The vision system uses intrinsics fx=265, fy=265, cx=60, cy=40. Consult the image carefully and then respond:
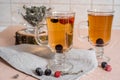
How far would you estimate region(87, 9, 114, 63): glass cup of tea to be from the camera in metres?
0.81

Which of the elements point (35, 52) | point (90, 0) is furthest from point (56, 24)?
point (90, 0)

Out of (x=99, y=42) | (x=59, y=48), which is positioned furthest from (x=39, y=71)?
(x=99, y=42)

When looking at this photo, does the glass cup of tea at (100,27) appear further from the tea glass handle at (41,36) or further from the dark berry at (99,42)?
the tea glass handle at (41,36)

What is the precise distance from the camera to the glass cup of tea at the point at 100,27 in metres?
0.81

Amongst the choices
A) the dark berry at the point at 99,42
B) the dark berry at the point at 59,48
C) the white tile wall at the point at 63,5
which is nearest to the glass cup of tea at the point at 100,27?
the dark berry at the point at 99,42

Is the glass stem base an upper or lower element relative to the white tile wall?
lower

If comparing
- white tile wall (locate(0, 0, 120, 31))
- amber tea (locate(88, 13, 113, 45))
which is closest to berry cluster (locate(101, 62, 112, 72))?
amber tea (locate(88, 13, 113, 45))

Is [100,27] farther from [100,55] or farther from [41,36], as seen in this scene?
[41,36]

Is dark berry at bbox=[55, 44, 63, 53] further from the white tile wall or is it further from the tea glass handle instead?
the white tile wall

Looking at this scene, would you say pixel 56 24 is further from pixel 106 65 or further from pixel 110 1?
pixel 110 1

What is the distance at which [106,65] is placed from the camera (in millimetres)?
735

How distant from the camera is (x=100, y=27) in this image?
816mm

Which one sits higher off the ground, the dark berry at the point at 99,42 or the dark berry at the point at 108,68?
the dark berry at the point at 99,42

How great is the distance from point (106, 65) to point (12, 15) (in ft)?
3.99
